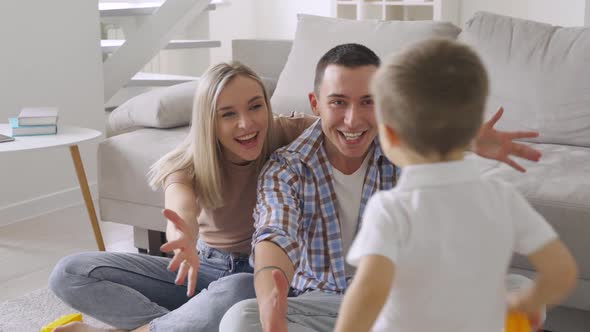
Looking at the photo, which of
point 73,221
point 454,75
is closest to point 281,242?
point 454,75

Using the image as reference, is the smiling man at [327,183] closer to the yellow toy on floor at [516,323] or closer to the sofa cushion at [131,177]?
the yellow toy on floor at [516,323]

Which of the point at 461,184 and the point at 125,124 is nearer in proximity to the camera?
the point at 461,184

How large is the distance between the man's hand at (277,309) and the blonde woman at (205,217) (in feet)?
1.59

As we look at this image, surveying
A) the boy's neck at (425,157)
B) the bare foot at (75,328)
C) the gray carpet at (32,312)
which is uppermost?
the boy's neck at (425,157)

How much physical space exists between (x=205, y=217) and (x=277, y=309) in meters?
0.77

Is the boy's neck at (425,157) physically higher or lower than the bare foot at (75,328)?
higher

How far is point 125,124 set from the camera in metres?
3.07

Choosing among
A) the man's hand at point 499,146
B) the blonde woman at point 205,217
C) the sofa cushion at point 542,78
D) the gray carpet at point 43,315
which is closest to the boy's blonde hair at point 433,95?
the man's hand at point 499,146

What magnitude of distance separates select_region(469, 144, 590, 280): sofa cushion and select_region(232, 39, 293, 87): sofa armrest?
1206 millimetres

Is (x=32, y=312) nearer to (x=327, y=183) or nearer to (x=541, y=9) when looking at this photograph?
(x=327, y=183)

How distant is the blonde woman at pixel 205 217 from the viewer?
183 centimetres

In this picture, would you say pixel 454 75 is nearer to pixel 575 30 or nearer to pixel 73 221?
pixel 575 30

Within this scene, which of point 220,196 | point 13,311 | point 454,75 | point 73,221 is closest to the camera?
point 454,75

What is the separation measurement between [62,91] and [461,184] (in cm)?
295
